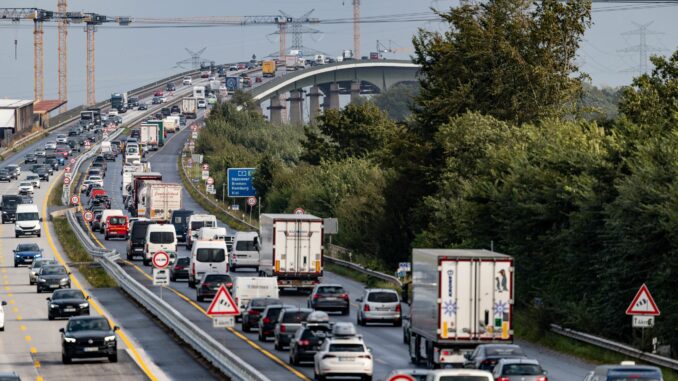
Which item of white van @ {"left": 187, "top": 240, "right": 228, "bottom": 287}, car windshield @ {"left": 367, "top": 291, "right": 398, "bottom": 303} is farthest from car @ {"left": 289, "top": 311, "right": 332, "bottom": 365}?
white van @ {"left": 187, "top": 240, "right": 228, "bottom": 287}

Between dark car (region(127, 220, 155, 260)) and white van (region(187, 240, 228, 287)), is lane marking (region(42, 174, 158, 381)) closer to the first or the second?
dark car (region(127, 220, 155, 260))

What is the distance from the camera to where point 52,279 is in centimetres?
7244

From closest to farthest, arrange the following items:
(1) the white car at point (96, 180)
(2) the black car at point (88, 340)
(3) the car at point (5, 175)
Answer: (2) the black car at point (88, 340) → (1) the white car at point (96, 180) → (3) the car at point (5, 175)

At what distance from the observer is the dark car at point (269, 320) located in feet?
163

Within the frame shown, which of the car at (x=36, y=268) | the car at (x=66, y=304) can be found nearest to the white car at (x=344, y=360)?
the car at (x=66, y=304)

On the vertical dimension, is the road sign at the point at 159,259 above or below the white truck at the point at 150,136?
below

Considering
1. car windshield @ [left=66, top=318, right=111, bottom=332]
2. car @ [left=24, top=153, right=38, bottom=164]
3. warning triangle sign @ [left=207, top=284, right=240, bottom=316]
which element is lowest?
car windshield @ [left=66, top=318, right=111, bottom=332]

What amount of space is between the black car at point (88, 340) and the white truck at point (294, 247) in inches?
907

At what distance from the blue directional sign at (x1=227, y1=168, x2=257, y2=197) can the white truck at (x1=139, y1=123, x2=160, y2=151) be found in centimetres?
7735

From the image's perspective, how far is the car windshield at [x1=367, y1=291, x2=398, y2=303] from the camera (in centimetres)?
5588

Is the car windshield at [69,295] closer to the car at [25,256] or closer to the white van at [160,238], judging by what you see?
the white van at [160,238]

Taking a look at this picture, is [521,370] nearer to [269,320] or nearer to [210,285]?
[269,320]

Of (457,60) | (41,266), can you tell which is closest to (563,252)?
(41,266)

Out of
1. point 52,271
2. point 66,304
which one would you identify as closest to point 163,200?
point 52,271
